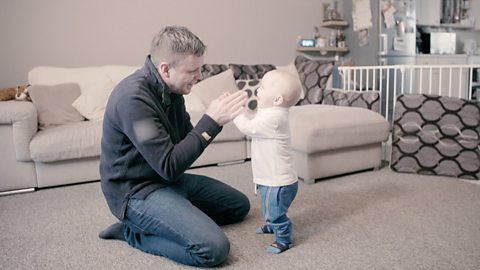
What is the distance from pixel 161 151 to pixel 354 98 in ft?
7.06

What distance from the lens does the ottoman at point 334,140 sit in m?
2.41

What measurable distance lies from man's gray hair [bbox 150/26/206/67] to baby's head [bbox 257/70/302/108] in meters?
0.28

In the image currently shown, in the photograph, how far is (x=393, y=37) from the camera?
4.73 m

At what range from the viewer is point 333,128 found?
8.02ft

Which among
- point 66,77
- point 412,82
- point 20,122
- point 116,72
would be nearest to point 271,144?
point 20,122

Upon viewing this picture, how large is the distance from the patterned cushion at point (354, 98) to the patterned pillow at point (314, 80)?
0.12 m

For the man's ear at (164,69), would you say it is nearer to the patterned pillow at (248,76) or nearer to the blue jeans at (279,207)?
the blue jeans at (279,207)

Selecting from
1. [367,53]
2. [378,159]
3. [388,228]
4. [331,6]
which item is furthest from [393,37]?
[388,228]

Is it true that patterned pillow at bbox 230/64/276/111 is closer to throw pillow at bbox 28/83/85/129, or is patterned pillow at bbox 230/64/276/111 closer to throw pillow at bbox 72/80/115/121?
throw pillow at bbox 72/80/115/121

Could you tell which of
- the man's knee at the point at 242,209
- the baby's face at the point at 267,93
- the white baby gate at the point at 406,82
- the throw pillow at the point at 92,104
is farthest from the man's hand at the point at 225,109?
the white baby gate at the point at 406,82

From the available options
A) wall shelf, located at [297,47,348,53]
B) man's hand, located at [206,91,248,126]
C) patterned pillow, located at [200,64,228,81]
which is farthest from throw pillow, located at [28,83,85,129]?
wall shelf, located at [297,47,348,53]

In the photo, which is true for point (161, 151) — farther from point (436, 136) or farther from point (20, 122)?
point (436, 136)

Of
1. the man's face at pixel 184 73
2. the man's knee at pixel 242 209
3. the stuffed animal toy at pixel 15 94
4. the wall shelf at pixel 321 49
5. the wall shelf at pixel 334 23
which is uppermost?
the wall shelf at pixel 334 23

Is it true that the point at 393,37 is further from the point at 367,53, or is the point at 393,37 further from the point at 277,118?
the point at 277,118
